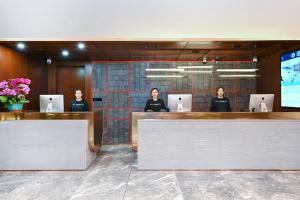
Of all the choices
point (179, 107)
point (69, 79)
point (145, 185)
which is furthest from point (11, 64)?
point (145, 185)

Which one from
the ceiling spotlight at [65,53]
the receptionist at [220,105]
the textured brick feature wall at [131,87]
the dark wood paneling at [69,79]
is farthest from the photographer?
the dark wood paneling at [69,79]

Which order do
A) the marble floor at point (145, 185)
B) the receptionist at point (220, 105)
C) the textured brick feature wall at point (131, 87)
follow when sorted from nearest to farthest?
the marble floor at point (145, 185), the receptionist at point (220, 105), the textured brick feature wall at point (131, 87)

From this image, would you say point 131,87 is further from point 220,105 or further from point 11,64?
point 11,64

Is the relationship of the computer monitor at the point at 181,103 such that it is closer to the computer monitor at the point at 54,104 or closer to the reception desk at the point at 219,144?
the reception desk at the point at 219,144

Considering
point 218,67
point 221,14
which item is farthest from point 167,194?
point 218,67

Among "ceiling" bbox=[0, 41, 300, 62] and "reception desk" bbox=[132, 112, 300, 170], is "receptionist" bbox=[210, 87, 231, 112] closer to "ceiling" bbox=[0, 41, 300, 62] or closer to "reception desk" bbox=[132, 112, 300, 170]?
"ceiling" bbox=[0, 41, 300, 62]

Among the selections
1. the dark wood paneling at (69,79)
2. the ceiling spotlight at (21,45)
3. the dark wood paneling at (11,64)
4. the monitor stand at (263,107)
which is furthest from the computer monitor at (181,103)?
the dark wood paneling at (69,79)

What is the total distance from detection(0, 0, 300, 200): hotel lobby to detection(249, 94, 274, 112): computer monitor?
18mm

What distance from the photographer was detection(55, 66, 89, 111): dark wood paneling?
7734mm

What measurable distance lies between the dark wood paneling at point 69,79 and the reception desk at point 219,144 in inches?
156

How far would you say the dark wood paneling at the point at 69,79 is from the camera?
25.4ft

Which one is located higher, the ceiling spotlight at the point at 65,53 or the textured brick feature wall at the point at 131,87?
the ceiling spotlight at the point at 65,53

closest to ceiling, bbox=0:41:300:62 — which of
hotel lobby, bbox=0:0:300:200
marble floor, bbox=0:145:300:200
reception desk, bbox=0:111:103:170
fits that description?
hotel lobby, bbox=0:0:300:200

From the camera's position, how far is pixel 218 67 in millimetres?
7301
